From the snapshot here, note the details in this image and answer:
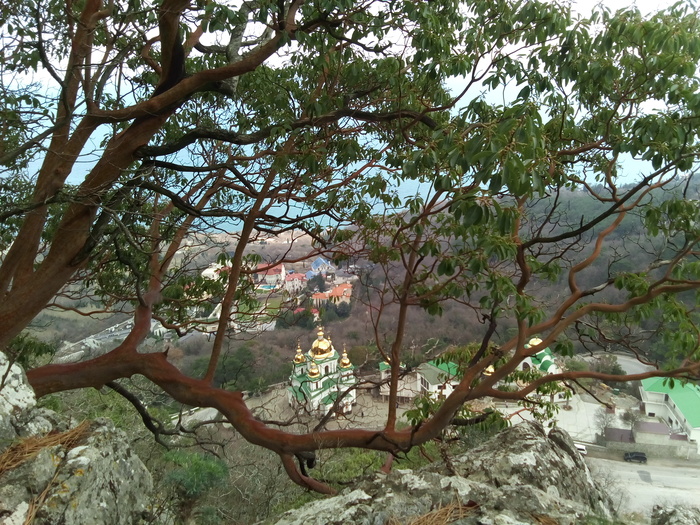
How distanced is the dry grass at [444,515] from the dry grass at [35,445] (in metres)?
1.88

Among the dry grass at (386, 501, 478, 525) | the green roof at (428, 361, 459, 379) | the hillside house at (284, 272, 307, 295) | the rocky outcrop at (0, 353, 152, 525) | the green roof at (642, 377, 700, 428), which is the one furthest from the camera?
the green roof at (642, 377, 700, 428)

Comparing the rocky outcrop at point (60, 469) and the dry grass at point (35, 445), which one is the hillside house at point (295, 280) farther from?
the dry grass at point (35, 445)

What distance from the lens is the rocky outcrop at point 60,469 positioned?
210 centimetres

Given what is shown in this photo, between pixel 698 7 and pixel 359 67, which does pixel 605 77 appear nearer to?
pixel 698 7

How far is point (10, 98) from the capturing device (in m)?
3.59

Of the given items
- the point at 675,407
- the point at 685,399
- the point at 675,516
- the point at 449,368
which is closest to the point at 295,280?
the point at 449,368

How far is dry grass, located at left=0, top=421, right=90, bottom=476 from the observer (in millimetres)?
2281

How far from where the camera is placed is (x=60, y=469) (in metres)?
2.30

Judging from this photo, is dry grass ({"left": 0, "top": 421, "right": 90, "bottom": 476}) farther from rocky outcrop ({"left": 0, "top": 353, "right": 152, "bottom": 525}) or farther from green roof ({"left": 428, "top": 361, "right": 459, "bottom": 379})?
green roof ({"left": 428, "top": 361, "right": 459, "bottom": 379})

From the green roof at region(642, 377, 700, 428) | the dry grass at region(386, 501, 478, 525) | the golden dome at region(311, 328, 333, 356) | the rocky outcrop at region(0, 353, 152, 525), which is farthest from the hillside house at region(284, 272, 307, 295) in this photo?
the green roof at region(642, 377, 700, 428)

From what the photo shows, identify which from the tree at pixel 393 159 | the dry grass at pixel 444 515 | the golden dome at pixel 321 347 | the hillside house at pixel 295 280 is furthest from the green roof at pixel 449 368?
the golden dome at pixel 321 347

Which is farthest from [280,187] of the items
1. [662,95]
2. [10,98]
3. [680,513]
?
[680,513]

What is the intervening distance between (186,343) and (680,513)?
1595 cm

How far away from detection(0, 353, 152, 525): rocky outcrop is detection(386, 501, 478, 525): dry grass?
152 cm
